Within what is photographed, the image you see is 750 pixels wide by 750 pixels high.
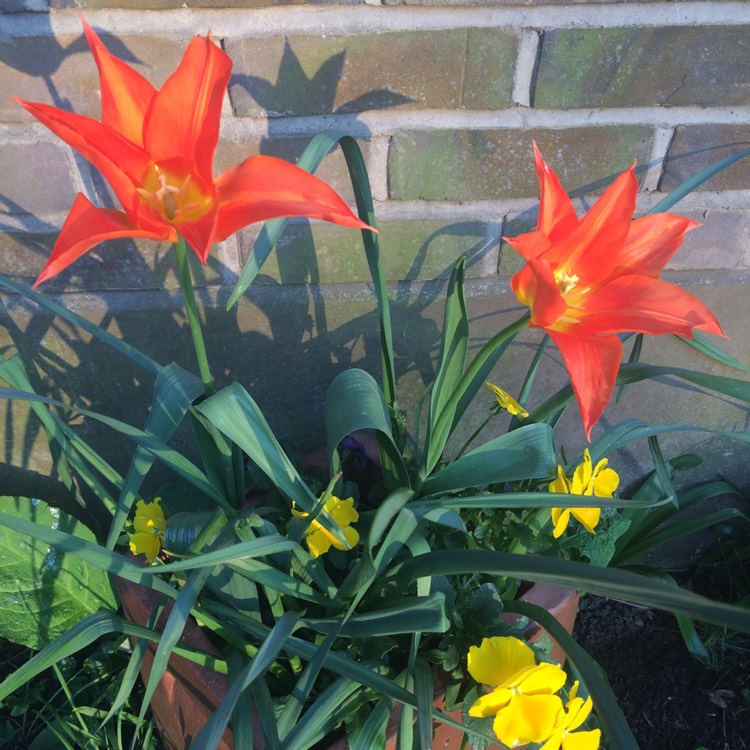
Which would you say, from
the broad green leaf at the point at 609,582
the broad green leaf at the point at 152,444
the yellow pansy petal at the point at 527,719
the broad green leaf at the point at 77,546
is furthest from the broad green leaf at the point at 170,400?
the yellow pansy petal at the point at 527,719

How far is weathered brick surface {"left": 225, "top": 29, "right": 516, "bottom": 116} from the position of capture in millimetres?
809

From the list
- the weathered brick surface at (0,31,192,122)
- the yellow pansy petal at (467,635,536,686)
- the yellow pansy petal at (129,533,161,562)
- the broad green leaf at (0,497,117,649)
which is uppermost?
the weathered brick surface at (0,31,192,122)

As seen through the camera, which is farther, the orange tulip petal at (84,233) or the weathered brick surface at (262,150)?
the weathered brick surface at (262,150)

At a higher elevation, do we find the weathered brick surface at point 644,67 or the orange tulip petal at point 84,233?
the weathered brick surface at point 644,67

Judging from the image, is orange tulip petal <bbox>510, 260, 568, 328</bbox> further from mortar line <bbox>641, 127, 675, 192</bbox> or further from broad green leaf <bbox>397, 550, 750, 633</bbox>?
mortar line <bbox>641, 127, 675, 192</bbox>

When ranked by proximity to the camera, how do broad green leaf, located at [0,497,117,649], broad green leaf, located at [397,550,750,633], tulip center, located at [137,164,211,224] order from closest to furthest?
broad green leaf, located at [397,550,750,633] < tulip center, located at [137,164,211,224] < broad green leaf, located at [0,497,117,649]

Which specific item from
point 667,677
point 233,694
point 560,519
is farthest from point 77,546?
point 667,677

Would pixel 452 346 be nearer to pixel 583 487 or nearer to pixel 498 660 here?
pixel 583 487

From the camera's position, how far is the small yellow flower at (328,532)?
2.53 feet

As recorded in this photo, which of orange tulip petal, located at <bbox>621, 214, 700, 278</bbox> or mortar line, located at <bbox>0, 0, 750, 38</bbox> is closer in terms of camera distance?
orange tulip petal, located at <bbox>621, 214, 700, 278</bbox>

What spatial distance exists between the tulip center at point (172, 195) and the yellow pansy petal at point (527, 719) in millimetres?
565

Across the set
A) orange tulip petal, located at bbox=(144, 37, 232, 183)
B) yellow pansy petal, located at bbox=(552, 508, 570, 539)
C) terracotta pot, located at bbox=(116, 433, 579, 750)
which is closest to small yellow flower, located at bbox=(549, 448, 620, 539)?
yellow pansy petal, located at bbox=(552, 508, 570, 539)

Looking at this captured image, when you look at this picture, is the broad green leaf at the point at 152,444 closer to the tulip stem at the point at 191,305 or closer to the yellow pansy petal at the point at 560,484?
the tulip stem at the point at 191,305

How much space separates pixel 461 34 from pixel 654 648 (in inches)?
47.4
